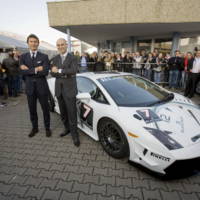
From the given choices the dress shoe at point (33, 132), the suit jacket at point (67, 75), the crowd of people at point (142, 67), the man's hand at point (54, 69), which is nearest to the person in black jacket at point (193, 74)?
the crowd of people at point (142, 67)

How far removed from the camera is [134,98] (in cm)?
261

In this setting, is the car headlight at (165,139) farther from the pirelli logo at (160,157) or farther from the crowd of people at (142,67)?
the crowd of people at (142,67)

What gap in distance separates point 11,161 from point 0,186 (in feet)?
1.77

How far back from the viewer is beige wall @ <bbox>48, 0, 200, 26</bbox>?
8.39 meters

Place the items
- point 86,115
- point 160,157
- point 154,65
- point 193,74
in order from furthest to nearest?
point 154,65 → point 193,74 → point 86,115 → point 160,157

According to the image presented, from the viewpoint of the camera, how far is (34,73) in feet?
9.05

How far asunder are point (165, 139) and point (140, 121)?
386 millimetres

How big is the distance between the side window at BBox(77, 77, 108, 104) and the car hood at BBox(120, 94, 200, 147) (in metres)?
0.55

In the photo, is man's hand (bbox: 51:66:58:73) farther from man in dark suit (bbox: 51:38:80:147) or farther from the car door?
the car door

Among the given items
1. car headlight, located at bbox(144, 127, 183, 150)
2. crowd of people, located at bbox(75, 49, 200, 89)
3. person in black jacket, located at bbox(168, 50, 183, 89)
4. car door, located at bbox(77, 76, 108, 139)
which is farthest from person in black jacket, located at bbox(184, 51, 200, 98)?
car headlight, located at bbox(144, 127, 183, 150)

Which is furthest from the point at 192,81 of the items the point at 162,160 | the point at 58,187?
the point at 58,187

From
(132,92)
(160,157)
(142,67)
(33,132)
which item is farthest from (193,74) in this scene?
(33,132)

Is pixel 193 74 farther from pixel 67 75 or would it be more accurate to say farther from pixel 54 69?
pixel 54 69

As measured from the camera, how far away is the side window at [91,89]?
267 cm
